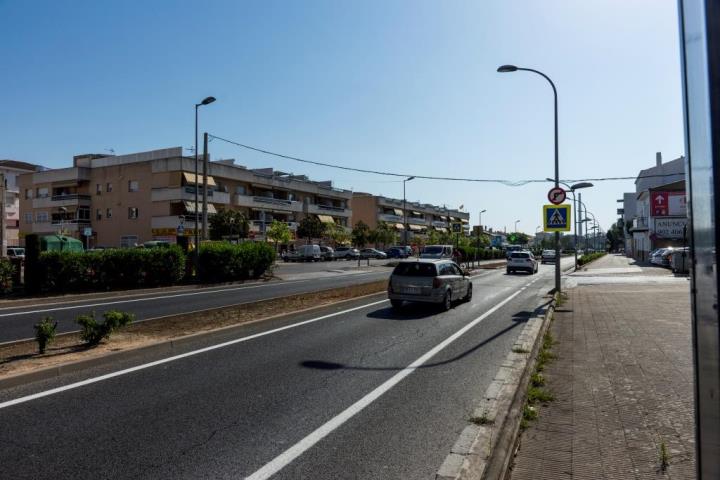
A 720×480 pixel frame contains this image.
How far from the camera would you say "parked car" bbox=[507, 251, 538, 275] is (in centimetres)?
3328

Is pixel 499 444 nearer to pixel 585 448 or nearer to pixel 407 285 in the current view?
pixel 585 448

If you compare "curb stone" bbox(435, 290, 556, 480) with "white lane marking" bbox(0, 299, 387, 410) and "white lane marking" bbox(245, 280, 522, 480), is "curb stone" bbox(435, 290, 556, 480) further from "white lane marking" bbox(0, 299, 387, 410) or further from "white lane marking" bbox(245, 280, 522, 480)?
"white lane marking" bbox(0, 299, 387, 410)

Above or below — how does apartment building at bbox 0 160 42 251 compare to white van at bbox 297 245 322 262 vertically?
above

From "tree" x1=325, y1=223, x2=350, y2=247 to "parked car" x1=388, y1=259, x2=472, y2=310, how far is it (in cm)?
5530

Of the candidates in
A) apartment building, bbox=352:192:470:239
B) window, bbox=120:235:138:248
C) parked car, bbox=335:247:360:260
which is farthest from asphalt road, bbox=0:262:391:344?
apartment building, bbox=352:192:470:239

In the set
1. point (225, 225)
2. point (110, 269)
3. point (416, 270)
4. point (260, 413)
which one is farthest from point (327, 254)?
point (260, 413)

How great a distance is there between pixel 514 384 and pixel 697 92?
5.05m

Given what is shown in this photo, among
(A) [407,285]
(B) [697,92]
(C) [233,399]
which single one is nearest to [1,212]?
(A) [407,285]

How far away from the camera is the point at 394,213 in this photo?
98.2m

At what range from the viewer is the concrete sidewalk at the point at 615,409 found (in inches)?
150

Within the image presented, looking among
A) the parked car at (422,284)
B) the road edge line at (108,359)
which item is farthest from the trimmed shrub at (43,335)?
the parked car at (422,284)

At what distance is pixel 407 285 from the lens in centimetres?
1370

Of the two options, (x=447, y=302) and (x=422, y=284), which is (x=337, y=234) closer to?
(x=447, y=302)

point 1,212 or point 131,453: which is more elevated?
point 1,212
